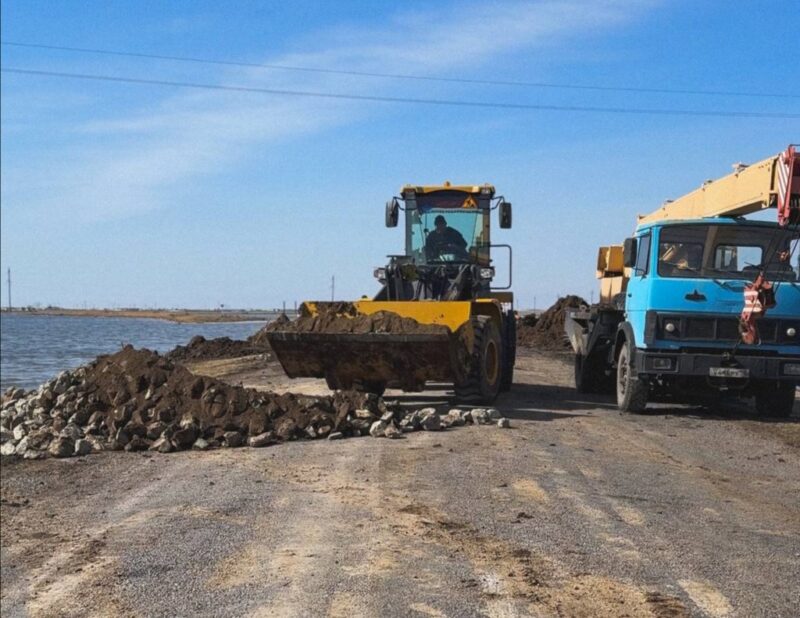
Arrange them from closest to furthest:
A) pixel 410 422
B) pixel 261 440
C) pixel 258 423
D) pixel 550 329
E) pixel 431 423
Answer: pixel 261 440
pixel 258 423
pixel 431 423
pixel 410 422
pixel 550 329

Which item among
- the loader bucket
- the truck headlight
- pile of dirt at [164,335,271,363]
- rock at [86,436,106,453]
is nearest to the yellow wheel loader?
the loader bucket

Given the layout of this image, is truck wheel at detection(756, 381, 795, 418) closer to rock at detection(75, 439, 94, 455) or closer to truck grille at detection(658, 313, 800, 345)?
truck grille at detection(658, 313, 800, 345)

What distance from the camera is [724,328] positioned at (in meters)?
12.1

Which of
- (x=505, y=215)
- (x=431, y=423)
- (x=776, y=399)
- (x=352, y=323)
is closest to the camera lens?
(x=431, y=423)

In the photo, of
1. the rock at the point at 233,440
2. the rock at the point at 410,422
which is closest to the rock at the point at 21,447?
the rock at the point at 233,440

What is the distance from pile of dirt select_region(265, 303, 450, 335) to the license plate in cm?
350

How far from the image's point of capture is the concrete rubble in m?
10.5

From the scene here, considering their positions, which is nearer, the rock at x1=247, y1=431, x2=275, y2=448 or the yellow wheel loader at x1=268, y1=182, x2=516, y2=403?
the rock at x1=247, y1=431, x2=275, y2=448

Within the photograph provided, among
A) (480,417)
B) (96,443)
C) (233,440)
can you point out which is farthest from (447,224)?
(96,443)

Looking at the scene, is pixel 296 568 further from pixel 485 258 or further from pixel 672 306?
pixel 485 258

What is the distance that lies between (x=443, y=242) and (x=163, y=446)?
22.0ft

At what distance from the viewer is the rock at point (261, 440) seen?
1038 cm

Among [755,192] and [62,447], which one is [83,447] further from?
[755,192]

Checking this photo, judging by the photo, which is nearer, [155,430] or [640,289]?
[155,430]
